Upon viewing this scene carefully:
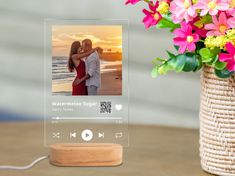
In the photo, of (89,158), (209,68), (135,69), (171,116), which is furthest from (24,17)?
(209,68)

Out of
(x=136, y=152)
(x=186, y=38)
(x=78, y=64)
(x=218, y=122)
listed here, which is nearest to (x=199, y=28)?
(x=186, y=38)

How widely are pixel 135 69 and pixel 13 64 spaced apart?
0.40m

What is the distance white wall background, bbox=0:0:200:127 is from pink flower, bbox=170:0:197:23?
2.48 ft

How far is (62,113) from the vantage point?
1471 mm

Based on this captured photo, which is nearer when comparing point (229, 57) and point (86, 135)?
point (229, 57)

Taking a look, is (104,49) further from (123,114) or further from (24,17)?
(24,17)

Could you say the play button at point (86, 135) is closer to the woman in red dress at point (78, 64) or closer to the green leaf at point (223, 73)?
the woman in red dress at point (78, 64)

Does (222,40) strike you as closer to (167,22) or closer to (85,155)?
(167,22)

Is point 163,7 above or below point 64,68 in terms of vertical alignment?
above

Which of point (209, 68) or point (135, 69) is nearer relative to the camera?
point (209, 68)

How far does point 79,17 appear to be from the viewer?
201 cm

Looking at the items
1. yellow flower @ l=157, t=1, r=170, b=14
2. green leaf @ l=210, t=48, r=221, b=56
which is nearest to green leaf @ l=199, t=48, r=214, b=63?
green leaf @ l=210, t=48, r=221, b=56

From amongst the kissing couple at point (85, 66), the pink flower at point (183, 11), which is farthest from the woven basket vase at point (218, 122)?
the kissing couple at point (85, 66)

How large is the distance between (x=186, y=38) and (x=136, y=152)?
1.33ft
